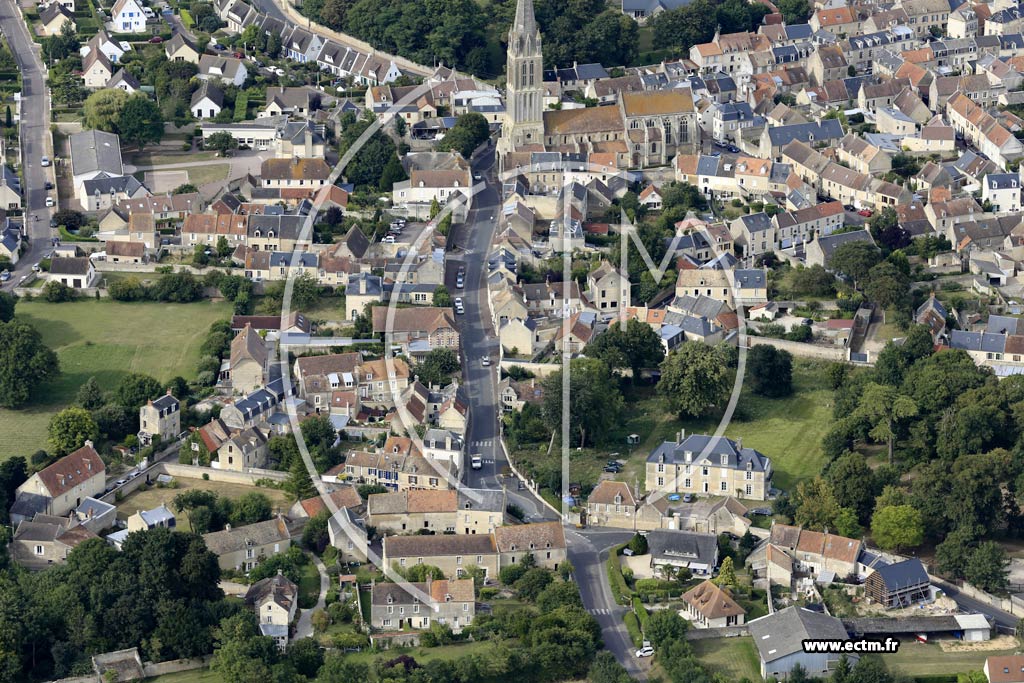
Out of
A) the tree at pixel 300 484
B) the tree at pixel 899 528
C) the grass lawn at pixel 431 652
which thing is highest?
the tree at pixel 300 484

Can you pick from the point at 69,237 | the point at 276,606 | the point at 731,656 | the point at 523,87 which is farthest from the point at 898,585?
the point at 69,237

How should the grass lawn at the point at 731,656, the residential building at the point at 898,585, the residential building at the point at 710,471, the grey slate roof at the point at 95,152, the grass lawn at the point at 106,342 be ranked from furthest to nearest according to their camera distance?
the grey slate roof at the point at 95,152 → the grass lawn at the point at 106,342 → the residential building at the point at 710,471 → the residential building at the point at 898,585 → the grass lawn at the point at 731,656

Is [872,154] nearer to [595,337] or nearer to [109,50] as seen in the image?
[595,337]

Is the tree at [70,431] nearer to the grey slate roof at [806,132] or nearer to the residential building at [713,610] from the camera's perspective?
the residential building at [713,610]

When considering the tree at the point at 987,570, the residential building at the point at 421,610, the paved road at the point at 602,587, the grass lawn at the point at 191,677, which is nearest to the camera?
the grass lawn at the point at 191,677

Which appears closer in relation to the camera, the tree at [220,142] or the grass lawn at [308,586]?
the grass lawn at [308,586]

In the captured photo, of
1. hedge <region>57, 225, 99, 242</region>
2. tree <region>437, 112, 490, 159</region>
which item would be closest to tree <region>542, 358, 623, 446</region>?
tree <region>437, 112, 490, 159</region>

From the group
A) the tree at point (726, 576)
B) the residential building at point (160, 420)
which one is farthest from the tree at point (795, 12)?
the tree at point (726, 576)

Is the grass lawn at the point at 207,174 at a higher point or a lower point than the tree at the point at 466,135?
lower
